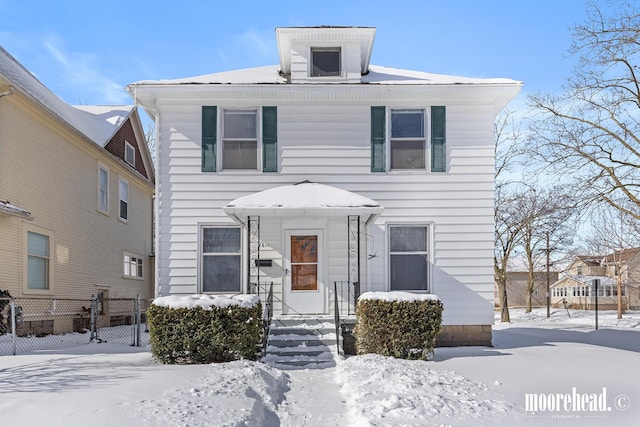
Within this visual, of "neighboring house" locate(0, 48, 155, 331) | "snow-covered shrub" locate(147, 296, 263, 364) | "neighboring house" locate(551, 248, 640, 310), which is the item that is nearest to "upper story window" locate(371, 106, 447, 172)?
"snow-covered shrub" locate(147, 296, 263, 364)

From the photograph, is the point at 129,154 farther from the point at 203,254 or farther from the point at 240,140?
the point at 203,254

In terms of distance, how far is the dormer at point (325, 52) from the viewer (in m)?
12.1

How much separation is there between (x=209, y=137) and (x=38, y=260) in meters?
6.60

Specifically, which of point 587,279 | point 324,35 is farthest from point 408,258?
point 587,279

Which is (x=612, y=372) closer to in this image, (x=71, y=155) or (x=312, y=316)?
(x=312, y=316)

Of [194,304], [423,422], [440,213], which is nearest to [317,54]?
[440,213]

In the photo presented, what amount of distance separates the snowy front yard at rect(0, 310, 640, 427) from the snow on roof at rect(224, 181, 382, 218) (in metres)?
2.72

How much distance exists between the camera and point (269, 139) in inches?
457

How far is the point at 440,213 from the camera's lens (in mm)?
11617

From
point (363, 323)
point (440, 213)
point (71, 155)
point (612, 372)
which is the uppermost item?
point (71, 155)

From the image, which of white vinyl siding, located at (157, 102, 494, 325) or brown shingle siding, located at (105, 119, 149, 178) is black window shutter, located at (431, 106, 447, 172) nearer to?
white vinyl siding, located at (157, 102, 494, 325)

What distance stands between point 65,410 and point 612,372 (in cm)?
739

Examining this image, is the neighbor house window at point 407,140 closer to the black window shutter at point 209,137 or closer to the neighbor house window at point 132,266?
the black window shutter at point 209,137

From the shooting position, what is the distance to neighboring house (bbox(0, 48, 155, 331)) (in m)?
13.4
